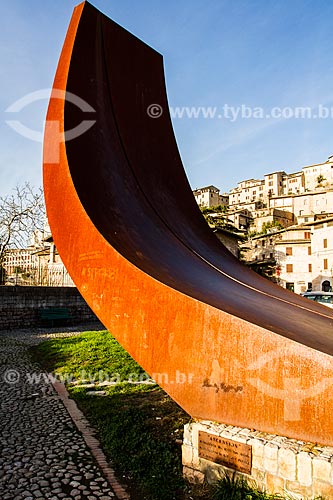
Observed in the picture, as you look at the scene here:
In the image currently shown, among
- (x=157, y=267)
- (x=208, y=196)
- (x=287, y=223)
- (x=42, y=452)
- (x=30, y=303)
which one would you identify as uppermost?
(x=208, y=196)

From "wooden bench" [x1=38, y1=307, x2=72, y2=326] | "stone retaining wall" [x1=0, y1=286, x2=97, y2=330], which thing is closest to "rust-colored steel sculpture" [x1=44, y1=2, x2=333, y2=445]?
"stone retaining wall" [x1=0, y1=286, x2=97, y2=330]

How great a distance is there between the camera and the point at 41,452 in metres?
3.89

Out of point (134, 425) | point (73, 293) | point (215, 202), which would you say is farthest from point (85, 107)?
point (215, 202)

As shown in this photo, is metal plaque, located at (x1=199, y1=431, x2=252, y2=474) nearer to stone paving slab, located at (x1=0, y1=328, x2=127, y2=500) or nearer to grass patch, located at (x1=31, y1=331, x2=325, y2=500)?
grass patch, located at (x1=31, y1=331, x2=325, y2=500)

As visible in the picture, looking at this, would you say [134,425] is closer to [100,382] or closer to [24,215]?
[100,382]

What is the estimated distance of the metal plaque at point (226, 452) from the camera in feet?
9.17

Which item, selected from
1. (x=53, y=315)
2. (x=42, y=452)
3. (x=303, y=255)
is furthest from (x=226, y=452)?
(x=303, y=255)

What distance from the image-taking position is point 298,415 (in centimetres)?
272

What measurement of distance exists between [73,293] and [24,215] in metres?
7.20

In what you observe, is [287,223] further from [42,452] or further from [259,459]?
[259,459]

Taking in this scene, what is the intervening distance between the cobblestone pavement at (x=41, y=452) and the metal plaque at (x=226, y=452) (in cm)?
86

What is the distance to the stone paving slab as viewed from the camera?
3.19 metres

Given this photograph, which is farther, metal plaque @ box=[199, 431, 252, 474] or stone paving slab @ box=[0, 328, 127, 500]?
stone paving slab @ box=[0, 328, 127, 500]

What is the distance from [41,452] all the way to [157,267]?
216 cm
